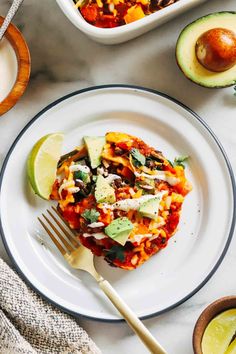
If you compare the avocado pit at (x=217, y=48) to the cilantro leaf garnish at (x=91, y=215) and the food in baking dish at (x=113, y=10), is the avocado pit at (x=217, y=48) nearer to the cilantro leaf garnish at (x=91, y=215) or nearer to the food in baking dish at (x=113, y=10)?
the food in baking dish at (x=113, y=10)

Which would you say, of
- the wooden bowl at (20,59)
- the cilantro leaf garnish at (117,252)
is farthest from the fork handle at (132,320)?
the wooden bowl at (20,59)

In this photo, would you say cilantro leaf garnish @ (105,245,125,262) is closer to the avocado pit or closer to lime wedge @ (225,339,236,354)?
lime wedge @ (225,339,236,354)

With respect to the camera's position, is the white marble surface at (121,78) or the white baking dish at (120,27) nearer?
the white baking dish at (120,27)

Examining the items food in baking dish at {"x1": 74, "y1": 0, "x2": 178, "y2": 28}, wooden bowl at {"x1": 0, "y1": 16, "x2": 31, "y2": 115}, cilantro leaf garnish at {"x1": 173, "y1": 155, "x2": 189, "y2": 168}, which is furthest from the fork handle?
food in baking dish at {"x1": 74, "y1": 0, "x2": 178, "y2": 28}

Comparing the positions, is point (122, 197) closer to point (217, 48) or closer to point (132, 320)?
point (132, 320)

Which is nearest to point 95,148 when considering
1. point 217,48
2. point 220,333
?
point 217,48

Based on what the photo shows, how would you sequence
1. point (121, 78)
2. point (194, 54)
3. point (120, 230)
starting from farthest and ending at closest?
point (121, 78) < point (194, 54) < point (120, 230)

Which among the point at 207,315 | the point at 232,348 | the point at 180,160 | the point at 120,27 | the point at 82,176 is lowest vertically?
the point at 232,348
